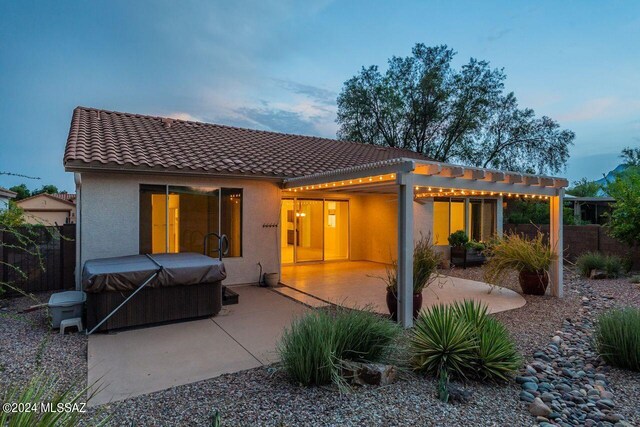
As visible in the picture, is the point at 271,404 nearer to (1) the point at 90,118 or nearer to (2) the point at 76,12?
(1) the point at 90,118

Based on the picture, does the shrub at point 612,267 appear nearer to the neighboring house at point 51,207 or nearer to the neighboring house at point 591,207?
the neighboring house at point 591,207

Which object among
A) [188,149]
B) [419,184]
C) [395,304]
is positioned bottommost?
[395,304]

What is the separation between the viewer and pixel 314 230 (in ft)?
43.9

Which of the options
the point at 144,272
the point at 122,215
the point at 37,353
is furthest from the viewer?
the point at 122,215

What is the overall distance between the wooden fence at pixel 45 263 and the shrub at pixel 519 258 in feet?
32.7

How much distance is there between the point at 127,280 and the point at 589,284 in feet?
37.0

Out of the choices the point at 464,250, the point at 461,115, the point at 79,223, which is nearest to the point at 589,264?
the point at 464,250

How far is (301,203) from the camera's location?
513 inches

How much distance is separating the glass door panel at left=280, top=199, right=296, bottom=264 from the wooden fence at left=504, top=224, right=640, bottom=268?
26.6 feet

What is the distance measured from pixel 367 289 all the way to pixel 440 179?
150 inches

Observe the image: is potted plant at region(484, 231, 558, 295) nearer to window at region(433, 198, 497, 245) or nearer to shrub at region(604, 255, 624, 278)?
shrub at region(604, 255, 624, 278)

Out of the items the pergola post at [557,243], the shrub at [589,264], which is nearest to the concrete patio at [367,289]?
the pergola post at [557,243]

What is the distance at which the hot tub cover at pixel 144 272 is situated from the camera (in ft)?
18.6

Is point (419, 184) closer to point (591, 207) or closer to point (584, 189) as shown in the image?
point (591, 207)
